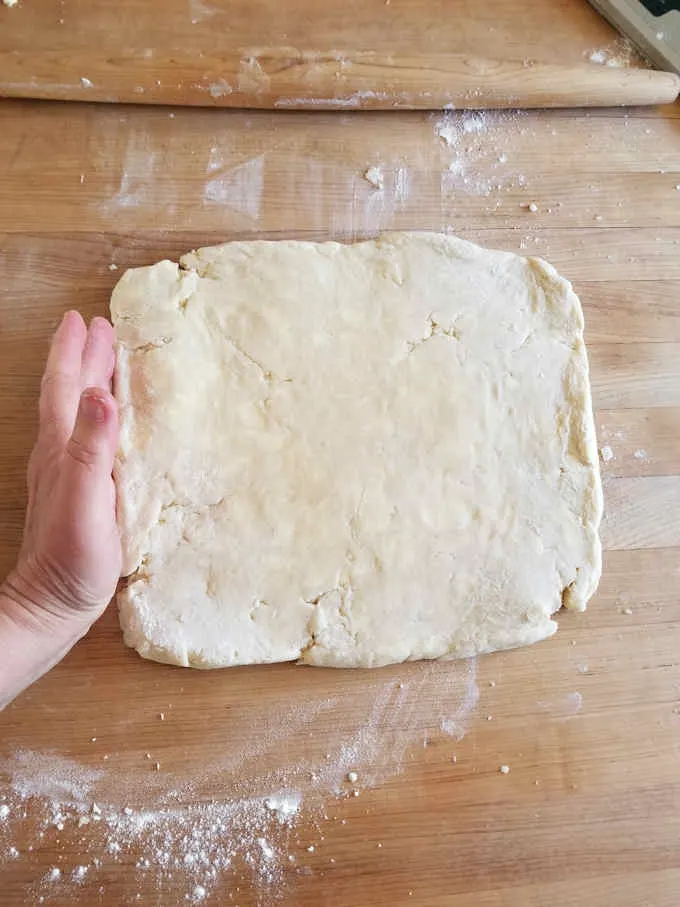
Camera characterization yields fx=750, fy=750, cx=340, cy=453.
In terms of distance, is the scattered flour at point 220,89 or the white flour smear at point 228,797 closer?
the white flour smear at point 228,797

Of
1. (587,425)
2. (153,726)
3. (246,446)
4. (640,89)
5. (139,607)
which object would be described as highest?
(640,89)

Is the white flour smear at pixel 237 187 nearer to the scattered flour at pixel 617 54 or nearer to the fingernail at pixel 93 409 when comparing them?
the fingernail at pixel 93 409

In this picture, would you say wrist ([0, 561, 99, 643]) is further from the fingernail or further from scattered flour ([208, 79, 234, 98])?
scattered flour ([208, 79, 234, 98])

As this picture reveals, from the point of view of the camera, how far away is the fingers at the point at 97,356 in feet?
4.56

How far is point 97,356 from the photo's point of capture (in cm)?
140

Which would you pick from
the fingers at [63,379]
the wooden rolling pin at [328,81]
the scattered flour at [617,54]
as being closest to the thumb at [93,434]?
the fingers at [63,379]

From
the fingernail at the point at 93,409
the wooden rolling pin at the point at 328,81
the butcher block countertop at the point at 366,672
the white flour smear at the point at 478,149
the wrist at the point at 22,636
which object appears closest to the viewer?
the fingernail at the point at 93,409

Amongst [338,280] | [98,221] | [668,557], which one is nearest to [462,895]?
[668,557]

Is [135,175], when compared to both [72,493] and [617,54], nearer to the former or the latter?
[72,493]

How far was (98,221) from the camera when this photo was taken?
5.18 feet

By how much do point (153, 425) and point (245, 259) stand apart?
39 centimetres

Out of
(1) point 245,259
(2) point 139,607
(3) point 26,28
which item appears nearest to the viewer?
(2) point 139,607

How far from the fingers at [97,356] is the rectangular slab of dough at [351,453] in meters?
0.04

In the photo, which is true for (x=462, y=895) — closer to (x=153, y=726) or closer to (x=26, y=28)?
(x=153, y=726)
